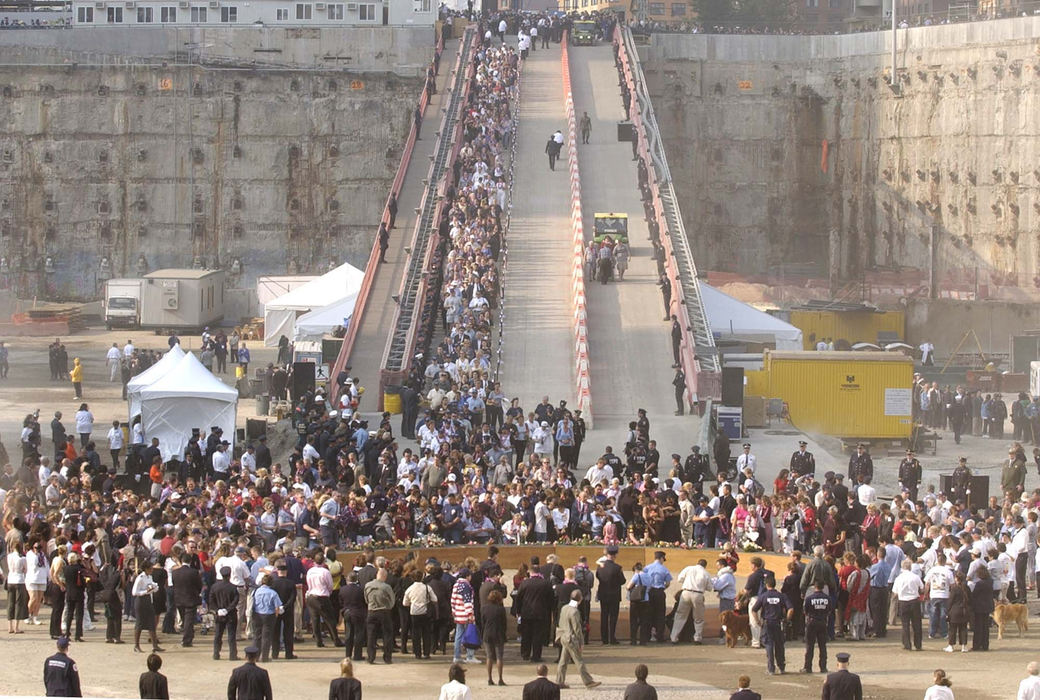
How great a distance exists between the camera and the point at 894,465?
140 feet

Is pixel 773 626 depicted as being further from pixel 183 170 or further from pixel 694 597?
pixel 183 170

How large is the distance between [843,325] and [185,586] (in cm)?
4291

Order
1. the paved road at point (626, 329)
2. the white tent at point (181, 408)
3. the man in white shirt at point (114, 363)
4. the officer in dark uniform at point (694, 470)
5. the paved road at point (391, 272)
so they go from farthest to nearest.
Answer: the man in white shirt at point (114, 363)
the paved road at point (391, 272)
the paved road at point (626, 329)
the white tent at point (181, 408)
the officer in dark uniform at point (694, 470)

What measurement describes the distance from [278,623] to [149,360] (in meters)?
28.8

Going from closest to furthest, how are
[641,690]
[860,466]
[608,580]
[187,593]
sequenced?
→ [641,690] → [187,593] → [608,580] → [860,466]

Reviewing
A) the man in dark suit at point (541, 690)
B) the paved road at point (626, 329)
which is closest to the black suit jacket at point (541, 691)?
the man in dark suit at point (541, 690)

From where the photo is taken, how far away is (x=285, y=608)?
76.3 ft

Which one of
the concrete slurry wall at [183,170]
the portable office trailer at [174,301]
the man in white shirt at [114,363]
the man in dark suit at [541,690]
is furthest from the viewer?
the concrete slurry wall at [183,170]

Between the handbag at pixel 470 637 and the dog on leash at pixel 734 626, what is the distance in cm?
315

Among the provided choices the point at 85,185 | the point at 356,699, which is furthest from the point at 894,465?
the point at 85,185

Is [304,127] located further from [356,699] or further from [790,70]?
[356,699]

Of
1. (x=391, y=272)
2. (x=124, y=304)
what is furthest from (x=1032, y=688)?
(x=124, y=304)

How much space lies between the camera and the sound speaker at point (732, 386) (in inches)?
1580

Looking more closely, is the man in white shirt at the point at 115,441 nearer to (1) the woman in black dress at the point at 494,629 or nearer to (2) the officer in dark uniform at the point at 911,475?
(2) the officer in dark uniform at the point at 911,475
